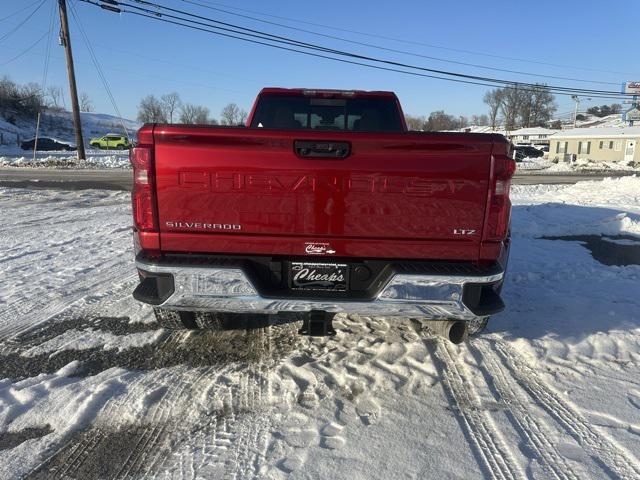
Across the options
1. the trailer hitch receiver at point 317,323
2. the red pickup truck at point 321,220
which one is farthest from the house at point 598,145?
the trailer hitch receiver at point 317,323

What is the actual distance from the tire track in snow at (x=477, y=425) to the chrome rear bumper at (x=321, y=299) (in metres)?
0.56

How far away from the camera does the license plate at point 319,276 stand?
9.73ft

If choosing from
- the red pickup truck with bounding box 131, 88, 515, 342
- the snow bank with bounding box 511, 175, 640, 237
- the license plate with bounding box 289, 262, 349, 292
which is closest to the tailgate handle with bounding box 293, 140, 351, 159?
the red pickup truck with bounding box 131, 88, 515, 342

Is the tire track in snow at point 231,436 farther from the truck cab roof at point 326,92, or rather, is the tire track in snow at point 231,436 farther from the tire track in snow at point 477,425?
the truck cab roof at point 326,92

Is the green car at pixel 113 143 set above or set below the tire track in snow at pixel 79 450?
above

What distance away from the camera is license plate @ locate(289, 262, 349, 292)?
2967mm

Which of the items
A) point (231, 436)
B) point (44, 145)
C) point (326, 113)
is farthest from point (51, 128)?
point (231, 436)

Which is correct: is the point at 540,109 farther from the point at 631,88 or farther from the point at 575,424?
the point at 575,424

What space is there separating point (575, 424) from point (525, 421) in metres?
0.29

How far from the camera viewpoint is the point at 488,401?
3.04 m

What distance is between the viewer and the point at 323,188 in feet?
9.25

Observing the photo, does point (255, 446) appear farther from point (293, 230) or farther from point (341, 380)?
point (293, 230)

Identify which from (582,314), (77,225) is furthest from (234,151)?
(77,225)

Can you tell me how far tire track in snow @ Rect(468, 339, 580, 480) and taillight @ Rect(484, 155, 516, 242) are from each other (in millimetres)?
1085
